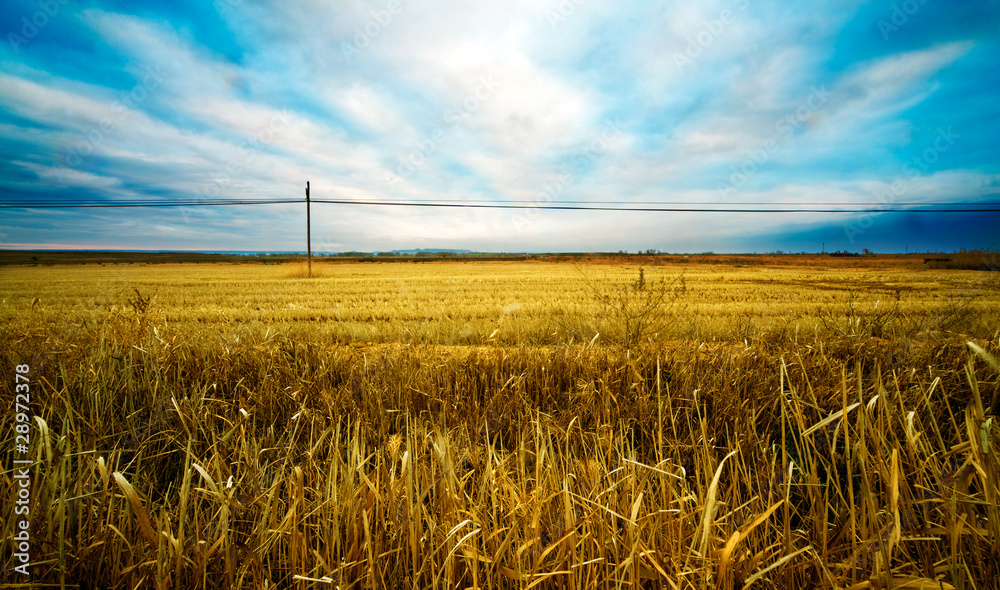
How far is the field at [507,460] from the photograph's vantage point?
1408 mm

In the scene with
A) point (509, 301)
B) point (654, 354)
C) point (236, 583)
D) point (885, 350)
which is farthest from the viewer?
point (509, 301)

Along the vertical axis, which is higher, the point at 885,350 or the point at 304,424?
the point at 885,350

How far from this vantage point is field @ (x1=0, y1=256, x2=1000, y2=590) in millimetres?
1408

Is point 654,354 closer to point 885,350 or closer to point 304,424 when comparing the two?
point 885,350

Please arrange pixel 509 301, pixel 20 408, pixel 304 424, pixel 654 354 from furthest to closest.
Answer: pixel 509 301 < pixel 654 354 < pixel 304 424 < pixel 20 408

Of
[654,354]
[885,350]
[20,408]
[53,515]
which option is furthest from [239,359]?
[885,350]

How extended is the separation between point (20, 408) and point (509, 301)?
8551 mm

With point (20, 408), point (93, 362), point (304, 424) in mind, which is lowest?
point (304, 424)

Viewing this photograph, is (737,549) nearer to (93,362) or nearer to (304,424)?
(304,424)

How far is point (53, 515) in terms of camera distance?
162 cm

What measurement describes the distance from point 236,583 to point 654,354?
3.39 meters

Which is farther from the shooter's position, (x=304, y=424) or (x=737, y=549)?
(x=304, y=424)

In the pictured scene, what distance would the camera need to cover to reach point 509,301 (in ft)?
33.8

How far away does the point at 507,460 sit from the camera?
215 cm
